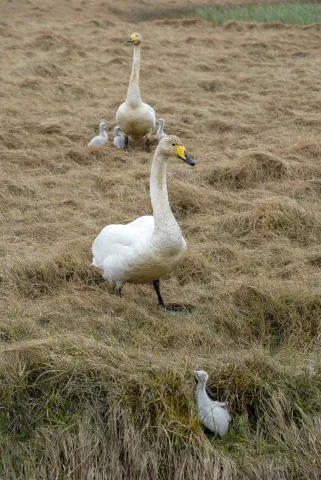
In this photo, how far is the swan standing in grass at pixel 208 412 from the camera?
11.3 ft

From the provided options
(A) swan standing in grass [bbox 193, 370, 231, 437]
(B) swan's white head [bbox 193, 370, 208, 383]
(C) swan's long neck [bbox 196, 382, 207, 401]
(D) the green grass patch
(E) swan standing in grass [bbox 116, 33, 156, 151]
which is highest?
(B) swan's white head [bbox 193, 370, 208, 383]

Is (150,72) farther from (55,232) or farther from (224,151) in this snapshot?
(55,232)

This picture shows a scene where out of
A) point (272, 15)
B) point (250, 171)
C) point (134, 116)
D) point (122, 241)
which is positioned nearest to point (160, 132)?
point (134, 116)

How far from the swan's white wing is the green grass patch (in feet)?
57.0

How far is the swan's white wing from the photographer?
4.59 metres

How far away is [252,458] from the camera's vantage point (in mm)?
3291

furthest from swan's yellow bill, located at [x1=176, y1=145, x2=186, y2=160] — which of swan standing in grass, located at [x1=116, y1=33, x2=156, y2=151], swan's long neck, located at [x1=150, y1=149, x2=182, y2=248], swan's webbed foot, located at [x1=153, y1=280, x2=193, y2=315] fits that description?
swan standing in grass, located at [x1=116, y1=33, x2=156, y2=151]

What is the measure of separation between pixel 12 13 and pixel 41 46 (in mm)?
7261

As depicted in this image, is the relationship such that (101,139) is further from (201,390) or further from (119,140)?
(201,390)

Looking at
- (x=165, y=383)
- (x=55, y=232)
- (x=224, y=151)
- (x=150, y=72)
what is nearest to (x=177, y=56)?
(x=150, y=72)

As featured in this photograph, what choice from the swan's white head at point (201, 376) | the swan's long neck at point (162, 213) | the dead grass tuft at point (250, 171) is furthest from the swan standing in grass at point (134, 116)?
the swan's white head at point (201, 376)

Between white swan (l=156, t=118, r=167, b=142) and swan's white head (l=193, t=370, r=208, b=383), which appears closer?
swan's white head (l=193, t=370, r=208, b=383)

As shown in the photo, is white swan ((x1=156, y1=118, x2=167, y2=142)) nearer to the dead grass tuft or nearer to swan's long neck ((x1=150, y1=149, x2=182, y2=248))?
the dead grass tuft

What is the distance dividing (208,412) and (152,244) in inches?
53.3
